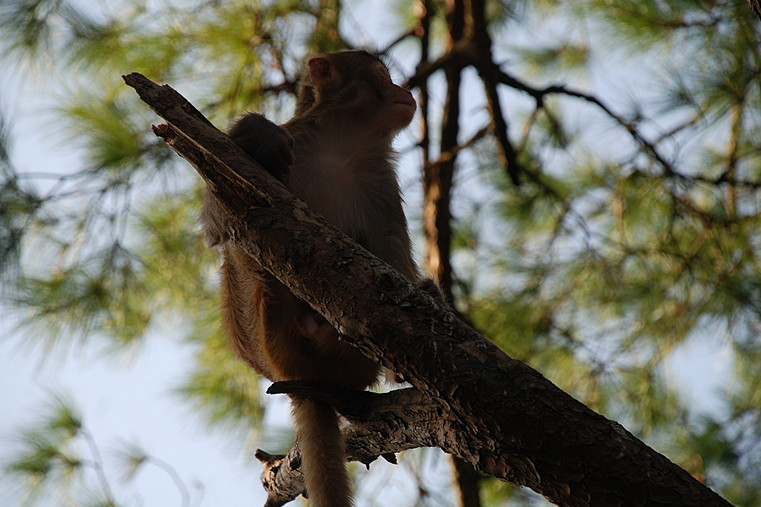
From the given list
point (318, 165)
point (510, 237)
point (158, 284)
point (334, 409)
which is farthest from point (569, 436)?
point (510, 237)

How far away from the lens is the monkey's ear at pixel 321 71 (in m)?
3.73

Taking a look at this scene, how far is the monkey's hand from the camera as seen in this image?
2.73 m

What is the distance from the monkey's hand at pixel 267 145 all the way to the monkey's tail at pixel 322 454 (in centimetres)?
87

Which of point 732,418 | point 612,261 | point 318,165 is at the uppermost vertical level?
point 612,261

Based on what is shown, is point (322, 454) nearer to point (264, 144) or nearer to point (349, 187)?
point (264, 144)

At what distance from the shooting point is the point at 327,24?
5.07 m

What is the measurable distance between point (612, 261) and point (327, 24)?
8.18 feet

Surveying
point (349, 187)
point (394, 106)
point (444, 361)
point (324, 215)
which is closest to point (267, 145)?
point (324, 215)

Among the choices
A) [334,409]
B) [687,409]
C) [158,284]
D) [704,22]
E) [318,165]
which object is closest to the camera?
[334,409]

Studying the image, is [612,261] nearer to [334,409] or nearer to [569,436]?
[334,409]

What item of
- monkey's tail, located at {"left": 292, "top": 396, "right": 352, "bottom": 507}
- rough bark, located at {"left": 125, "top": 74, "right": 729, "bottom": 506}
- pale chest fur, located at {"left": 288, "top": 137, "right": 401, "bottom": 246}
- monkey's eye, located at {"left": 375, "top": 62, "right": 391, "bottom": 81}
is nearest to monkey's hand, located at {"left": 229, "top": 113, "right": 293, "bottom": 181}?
rough bark, located at {"left": 125, "top": 74, "right": 729, "bottom": 506}

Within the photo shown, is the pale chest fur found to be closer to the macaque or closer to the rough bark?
the macaque

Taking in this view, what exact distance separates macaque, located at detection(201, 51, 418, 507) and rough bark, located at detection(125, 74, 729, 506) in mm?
395

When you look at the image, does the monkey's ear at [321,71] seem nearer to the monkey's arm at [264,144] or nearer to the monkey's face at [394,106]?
the monkey's face at [394,106]
